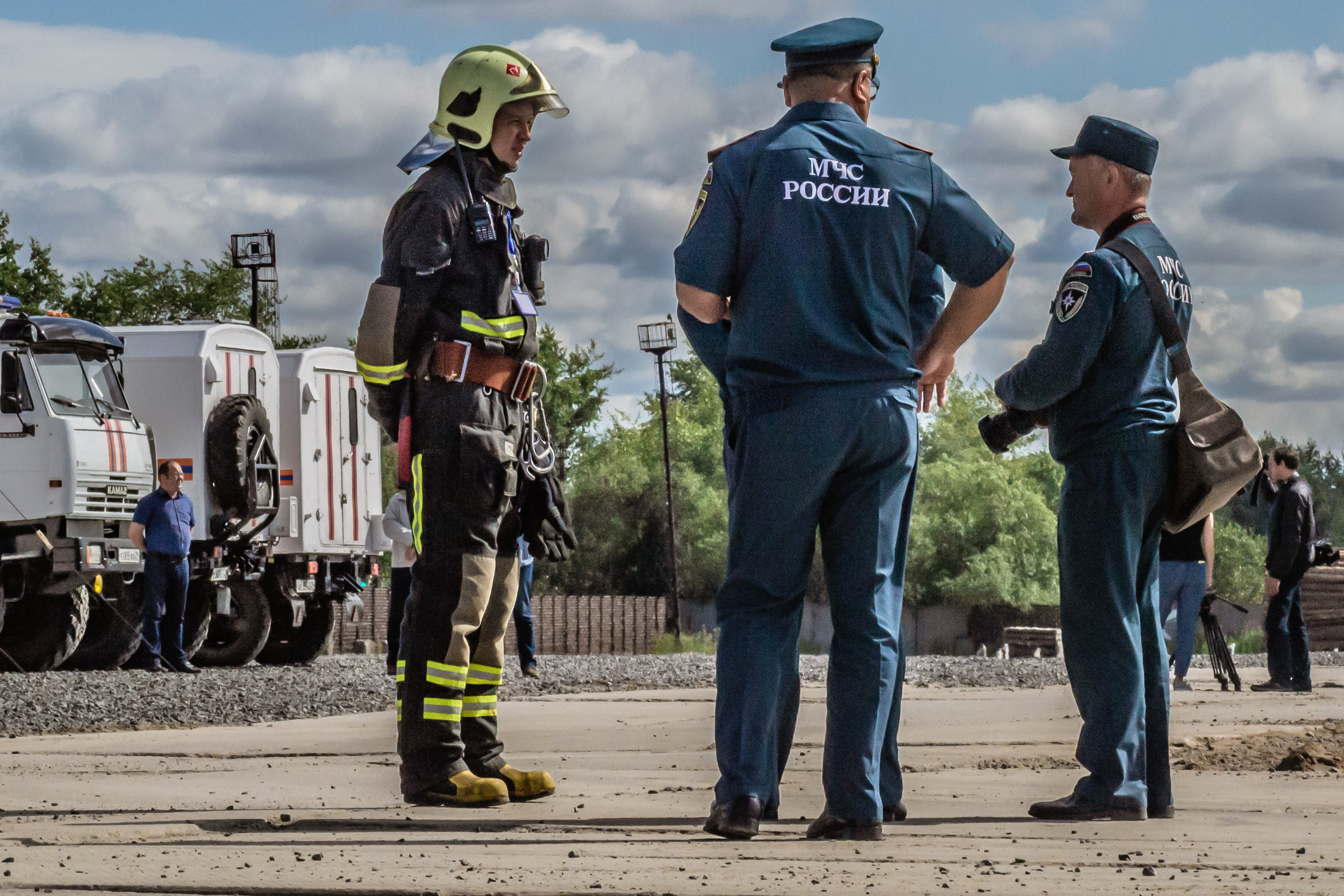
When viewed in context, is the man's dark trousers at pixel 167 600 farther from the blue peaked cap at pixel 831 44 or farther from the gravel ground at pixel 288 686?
the blue peaked cap at pixel 831 44

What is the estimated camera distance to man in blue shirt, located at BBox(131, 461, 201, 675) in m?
16.9

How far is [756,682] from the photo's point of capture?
457 centimetres

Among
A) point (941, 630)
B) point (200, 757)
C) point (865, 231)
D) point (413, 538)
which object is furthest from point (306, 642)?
point (941, 630)

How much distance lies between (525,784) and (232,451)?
14579mm

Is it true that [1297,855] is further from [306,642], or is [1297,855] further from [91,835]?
[306,642]

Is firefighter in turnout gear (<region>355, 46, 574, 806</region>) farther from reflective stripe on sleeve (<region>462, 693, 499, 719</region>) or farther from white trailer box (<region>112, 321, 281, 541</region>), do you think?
white trailer box (<region>112, 321, 281, 541</region>)

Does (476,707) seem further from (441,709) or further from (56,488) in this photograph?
(56,488)

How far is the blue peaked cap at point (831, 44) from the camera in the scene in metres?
4.73

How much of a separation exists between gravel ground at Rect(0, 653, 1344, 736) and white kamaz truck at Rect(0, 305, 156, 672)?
1.40 meters

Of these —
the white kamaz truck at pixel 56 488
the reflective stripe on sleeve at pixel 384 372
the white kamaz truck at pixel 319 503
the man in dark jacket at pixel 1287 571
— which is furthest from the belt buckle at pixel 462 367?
the white kamaz truck at pixel 319 503

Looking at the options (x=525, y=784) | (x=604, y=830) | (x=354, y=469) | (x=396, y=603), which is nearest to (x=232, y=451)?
(x=354, y=469)

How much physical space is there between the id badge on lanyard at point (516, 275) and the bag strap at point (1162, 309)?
1.72 metres

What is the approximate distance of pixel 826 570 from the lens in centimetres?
465

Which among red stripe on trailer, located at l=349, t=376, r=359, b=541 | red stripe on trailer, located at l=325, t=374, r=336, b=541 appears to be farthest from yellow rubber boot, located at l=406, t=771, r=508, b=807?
red stripe on trailer, located at l=349, t=376, r=359, b=541
